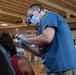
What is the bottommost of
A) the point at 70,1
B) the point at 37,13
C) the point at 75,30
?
the point at 75,30

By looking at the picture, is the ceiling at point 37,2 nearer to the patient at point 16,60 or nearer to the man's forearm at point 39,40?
the patient at point 16,60

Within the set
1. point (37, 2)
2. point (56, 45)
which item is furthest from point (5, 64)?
point (37, 2)

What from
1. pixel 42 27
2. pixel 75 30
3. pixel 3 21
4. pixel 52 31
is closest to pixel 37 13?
pixel 42 27

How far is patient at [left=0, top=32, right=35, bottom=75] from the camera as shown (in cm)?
181

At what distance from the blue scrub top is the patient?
0.25m

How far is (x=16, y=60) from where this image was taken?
1.84 meters

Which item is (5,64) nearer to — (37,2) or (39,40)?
(39,40)

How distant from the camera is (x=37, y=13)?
6.63 ft

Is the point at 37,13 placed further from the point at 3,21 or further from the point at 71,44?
the point at 3,21

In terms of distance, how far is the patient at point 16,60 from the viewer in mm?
1810

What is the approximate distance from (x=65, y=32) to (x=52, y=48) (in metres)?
0.20

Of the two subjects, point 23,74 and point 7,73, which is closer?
point 7,73

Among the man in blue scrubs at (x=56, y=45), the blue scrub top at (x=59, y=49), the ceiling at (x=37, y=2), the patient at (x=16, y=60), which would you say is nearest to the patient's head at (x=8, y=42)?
the patient at (x=16, y=60)

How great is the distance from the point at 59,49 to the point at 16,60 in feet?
1.57
